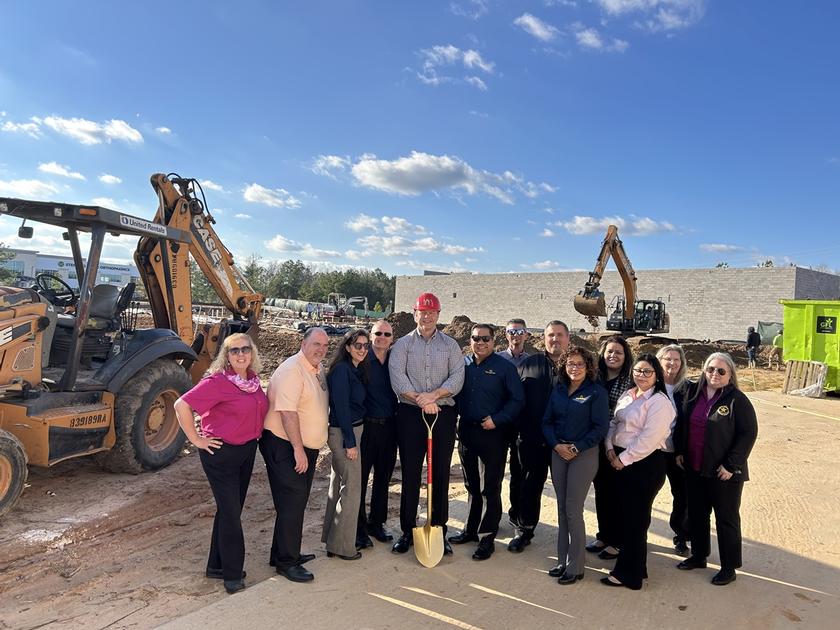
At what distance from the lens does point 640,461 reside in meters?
3.93

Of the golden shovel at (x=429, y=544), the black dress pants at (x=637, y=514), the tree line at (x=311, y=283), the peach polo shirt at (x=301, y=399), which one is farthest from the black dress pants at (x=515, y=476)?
the tree line at (x=311, y=283)

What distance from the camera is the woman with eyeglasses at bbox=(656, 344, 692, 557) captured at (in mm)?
4332

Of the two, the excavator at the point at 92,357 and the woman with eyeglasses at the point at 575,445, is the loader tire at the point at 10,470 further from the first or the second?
the woman with eyeglasses at the point at 575,445

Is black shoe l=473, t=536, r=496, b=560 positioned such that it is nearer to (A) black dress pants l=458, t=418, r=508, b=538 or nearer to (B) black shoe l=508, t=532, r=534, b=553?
(A) black dress pants l=458, t=418, r=508, b=538

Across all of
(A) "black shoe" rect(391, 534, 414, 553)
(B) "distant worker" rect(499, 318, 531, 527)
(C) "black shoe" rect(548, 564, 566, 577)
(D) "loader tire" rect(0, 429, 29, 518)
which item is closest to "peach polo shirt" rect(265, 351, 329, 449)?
(A) "black shoe" rect(391, 534, 414, 553)

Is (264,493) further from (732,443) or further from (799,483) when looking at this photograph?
(799,483)

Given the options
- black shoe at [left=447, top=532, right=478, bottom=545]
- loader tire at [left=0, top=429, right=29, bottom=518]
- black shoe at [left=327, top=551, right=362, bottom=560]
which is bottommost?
black shoe at [left=327, top=551, right=362, bottom=560]

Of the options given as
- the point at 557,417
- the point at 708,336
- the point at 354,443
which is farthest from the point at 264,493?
the point at 708,336

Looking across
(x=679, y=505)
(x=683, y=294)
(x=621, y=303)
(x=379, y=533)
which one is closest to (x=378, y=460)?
(x=379, y=533)

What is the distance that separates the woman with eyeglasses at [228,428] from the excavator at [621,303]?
55.9 ft

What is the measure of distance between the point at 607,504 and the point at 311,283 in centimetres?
6856

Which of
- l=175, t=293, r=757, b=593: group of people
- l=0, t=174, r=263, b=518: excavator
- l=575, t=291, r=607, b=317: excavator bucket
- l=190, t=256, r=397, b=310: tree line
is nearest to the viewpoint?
l=175, t=293, r=757, b=593: group of people

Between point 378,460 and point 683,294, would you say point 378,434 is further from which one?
point 683,294

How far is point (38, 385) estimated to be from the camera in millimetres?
5223
